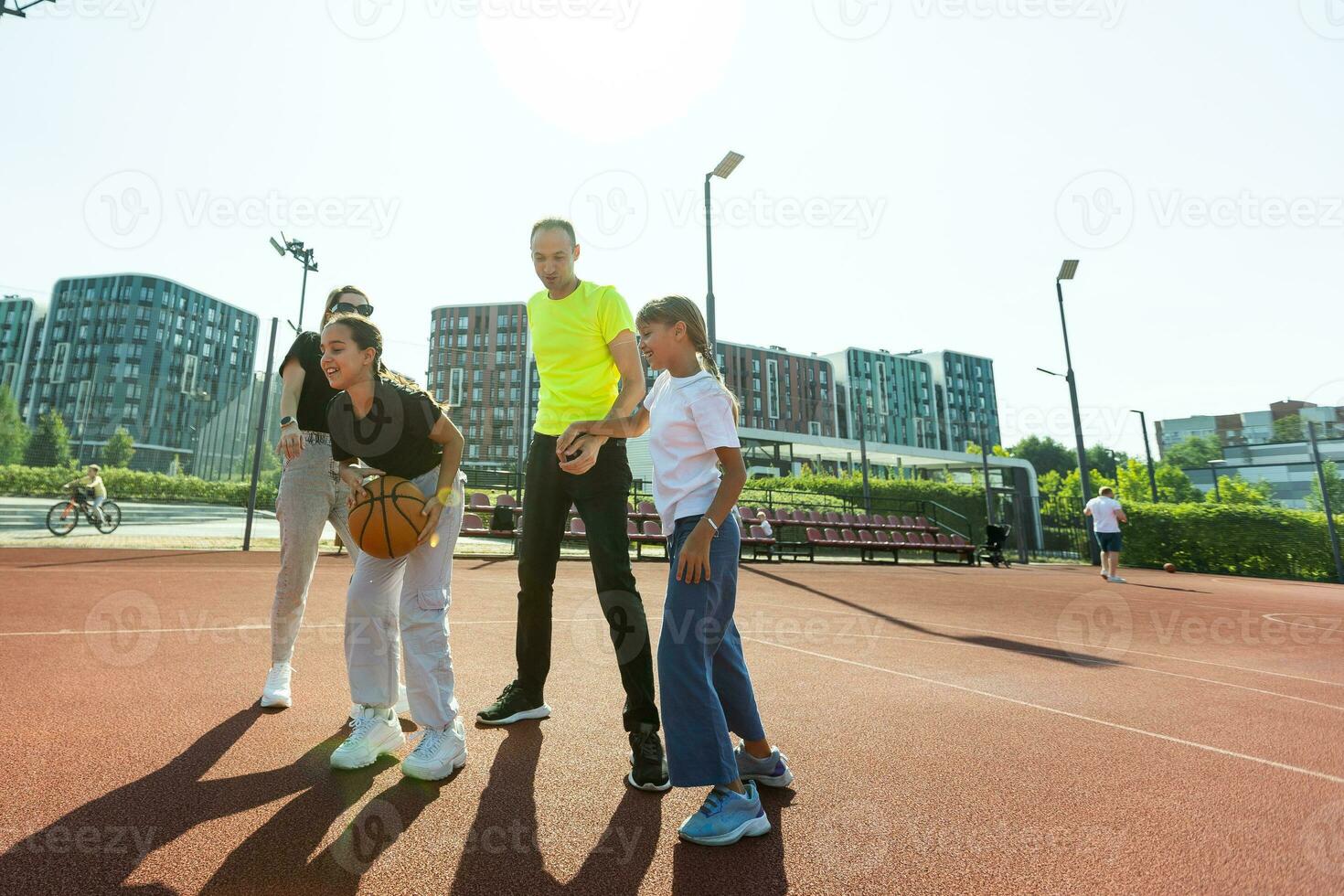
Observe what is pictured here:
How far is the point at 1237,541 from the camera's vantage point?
19.9 meters

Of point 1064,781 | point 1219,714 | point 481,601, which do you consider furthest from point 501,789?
point 481,601

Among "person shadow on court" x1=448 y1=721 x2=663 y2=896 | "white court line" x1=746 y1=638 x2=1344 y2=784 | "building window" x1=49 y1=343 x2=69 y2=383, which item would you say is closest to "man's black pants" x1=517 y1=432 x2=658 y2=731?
"person shadow on court" x1=448 y1=721 x2=663 y2=896

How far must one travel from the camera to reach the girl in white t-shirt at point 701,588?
6.66 ft

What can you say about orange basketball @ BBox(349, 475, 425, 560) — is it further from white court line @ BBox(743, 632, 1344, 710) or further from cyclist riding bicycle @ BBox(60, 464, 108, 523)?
cyclist riding bicycle @ BBox(60, 464, 108, 523)

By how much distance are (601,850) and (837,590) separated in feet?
28.0

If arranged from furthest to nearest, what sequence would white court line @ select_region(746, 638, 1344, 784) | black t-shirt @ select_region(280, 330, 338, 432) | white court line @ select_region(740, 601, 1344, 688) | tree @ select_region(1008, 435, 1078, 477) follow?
tree @ select_region(1008, 435, 1078, 477), white court line @ select_region(740, 601, 1344, 688), black t-shirt @ select_region(280, 330, 338, 432), white court line @ select_region(746, 638, 1344, 784)

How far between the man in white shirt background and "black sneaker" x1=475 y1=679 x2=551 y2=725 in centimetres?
1382

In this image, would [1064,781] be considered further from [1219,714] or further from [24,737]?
[24,737]

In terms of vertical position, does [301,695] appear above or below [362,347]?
below

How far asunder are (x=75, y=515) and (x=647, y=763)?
64.0 ft

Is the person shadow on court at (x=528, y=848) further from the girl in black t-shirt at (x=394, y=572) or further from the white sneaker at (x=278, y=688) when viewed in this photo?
the white sneaker at (x=278, y=688)

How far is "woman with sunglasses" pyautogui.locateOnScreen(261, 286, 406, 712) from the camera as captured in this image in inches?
123

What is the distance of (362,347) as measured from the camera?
8.75ft

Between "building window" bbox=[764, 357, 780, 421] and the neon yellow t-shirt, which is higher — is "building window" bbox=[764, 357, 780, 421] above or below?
above
